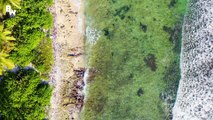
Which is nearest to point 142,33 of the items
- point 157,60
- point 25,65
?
point 157,60

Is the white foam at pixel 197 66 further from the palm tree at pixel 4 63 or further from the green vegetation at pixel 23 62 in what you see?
the palm tree at pixel 4 63

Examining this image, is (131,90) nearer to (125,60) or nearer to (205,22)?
(125,60)

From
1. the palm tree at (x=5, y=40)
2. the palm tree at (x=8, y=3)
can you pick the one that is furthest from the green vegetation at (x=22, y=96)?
the palm tree at (x=8, y=3)

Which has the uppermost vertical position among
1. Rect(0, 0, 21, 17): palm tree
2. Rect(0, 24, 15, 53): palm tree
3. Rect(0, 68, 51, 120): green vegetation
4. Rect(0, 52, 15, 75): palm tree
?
Rect(0, 0, 21, 17): palm tree

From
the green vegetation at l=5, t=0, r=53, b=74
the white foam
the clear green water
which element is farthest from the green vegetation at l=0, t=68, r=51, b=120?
the white foam

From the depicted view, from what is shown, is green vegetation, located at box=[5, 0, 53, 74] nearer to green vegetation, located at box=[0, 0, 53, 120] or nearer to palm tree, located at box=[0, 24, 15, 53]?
green vegetation, located at box=[0, 0, 53, 120]

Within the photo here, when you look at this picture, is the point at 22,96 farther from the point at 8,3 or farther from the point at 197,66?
the point at 197,66
